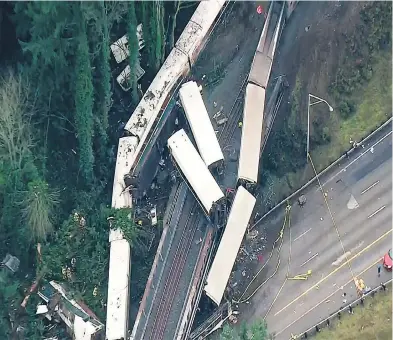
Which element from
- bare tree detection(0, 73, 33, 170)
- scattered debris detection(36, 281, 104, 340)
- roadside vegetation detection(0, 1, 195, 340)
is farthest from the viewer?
scattered debris detection(36, 281, 104, 340)

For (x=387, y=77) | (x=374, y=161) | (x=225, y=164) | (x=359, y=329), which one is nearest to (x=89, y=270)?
(x=225, y=164)

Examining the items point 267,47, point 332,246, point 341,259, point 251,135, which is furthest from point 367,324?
point 267,47

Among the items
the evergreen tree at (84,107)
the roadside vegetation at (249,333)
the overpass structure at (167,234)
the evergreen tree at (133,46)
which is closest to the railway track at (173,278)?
the overpass structure at (167,234)

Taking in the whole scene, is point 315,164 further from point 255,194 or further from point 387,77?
point 387,77

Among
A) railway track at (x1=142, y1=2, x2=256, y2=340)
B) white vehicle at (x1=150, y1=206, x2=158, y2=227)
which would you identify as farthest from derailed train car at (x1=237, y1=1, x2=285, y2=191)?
white vehicle at (x1=150, y1=206, x2=158, y2=227)

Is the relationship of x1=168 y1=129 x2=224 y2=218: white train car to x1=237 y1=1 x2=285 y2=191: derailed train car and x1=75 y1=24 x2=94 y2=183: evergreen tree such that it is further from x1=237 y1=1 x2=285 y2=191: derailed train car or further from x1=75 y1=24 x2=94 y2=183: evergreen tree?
x1=75 y1=24 x2=94 y2=183: evergreen tree

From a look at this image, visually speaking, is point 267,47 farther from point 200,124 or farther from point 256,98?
point 200,124

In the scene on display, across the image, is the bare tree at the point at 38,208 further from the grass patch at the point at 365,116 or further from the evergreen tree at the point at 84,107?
the grass patch at the point at 365,116
